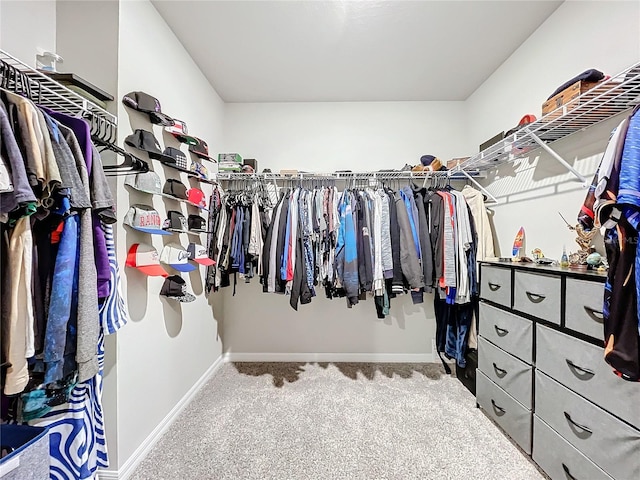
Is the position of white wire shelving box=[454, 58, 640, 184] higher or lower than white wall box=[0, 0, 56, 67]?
lower

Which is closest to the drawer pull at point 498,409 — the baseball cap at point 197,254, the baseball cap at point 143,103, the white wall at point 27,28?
the baseball cap at point 197,254

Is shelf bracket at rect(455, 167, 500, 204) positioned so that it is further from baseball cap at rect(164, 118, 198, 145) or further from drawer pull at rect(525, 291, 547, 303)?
baseball cap at rect(164, 118, 198, 145)

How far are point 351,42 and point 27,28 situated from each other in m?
1.73

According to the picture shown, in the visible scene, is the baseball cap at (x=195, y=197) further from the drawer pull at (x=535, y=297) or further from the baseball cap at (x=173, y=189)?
the drawer pull at (x=535, y=297)

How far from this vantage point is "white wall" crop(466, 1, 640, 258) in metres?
1.34

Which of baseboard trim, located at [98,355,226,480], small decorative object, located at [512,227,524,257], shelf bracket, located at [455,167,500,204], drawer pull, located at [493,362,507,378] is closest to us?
baseboard trim, located at [98,355,226,480]

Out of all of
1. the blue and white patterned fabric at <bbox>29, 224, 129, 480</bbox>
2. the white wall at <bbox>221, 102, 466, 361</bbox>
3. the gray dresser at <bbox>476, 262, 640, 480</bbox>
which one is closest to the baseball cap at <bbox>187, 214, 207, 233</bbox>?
the white wall at <bbox>221, 102, 466, 361</bbox>

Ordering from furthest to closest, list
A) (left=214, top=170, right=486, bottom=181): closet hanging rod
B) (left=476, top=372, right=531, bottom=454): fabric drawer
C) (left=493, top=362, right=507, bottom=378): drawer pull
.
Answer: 1. (left=214, top=170, right=486, bottom=181): closet hanging rod
2. (left=493, top=362, right=507, bottom=378): drawer pull
3. (left=476, top=372, right=531, bottom=454): fabric drawer

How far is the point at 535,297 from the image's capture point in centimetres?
143

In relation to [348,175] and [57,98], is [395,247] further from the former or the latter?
[57,98]

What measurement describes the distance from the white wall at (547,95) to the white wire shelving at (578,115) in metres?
0.07

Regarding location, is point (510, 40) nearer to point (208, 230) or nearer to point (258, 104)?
point (258, 104)

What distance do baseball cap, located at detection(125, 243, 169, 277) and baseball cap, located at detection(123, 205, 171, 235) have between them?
10 centimetres

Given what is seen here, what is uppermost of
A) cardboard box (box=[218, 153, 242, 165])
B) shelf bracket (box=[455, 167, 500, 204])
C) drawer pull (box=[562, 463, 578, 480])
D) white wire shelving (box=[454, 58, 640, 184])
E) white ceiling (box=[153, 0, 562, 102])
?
white ceiling (box=[153, 0, 562, 102])
